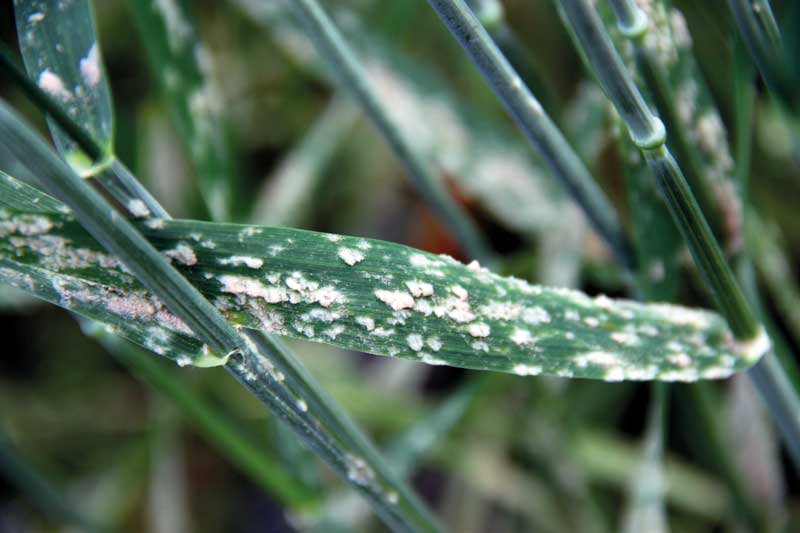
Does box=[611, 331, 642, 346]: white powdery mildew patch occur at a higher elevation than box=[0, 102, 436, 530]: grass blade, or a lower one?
lower

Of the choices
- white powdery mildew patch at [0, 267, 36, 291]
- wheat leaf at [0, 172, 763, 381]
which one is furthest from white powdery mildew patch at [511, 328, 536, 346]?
white powdery mildew patch at [0, 267, 36, 291]

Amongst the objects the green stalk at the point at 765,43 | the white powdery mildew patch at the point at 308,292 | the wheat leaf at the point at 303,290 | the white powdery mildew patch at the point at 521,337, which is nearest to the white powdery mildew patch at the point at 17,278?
the wheat leaf at the point at 303,290

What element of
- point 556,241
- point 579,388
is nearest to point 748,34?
point 556,241

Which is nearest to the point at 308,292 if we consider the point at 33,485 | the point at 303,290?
the point at 303,290

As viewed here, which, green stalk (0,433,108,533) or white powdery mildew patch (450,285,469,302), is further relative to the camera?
green stalk (0,433,108,533)

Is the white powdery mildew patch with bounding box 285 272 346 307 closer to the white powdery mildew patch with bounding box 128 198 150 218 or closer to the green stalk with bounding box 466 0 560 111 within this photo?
the white powdery mildew patch with bounding box 128 198 150 218

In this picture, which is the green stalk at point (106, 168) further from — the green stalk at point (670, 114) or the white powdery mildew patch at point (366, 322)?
the green stalk at point (670, 114)
